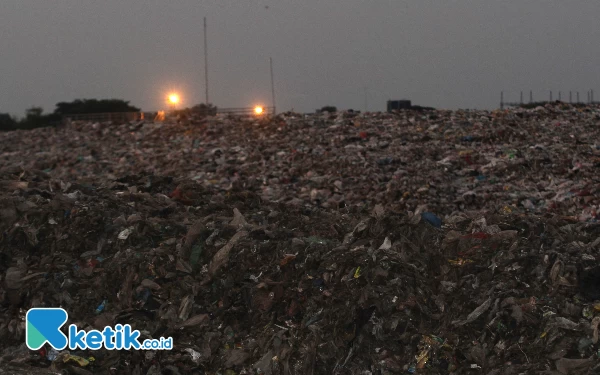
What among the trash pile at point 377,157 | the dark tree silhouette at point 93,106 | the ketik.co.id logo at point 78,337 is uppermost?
the dark tree silhouette at point 93,106

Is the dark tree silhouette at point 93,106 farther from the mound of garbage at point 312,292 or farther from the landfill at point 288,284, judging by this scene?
the mound of garbage at point 312,292

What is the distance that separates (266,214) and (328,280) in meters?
2.01

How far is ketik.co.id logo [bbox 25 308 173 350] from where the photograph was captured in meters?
3.97

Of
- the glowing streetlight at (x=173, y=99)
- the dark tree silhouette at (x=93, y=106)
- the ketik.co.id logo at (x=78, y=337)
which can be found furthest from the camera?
the dark tree silhouette at (x=93, y=106)

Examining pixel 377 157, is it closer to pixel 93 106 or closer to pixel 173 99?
pixel 173 99

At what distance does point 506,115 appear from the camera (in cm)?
1384

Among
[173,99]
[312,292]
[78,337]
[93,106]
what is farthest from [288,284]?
[93,106]

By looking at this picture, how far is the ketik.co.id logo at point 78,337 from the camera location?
3969 mm

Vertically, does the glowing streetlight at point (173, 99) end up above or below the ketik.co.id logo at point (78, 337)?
above

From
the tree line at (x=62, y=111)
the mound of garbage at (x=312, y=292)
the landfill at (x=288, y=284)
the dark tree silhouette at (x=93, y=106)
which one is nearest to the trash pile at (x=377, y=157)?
the landfill at (x=288, y=284)

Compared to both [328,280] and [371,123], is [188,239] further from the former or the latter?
[371,123]

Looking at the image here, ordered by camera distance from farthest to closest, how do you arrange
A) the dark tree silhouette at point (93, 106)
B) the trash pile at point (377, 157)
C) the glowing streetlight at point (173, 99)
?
1. the dark tree silhouette at point (93, 106)
2. the glowing streetlight at point (173, 99)
3. the trash pile at point (377, 157)

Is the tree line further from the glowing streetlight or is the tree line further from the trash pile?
the trash pile

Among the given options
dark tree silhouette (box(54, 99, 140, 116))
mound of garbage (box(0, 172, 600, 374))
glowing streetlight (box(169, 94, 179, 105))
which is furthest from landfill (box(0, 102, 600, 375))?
dark tree silhouette (box(54, 99, 140, 116))
